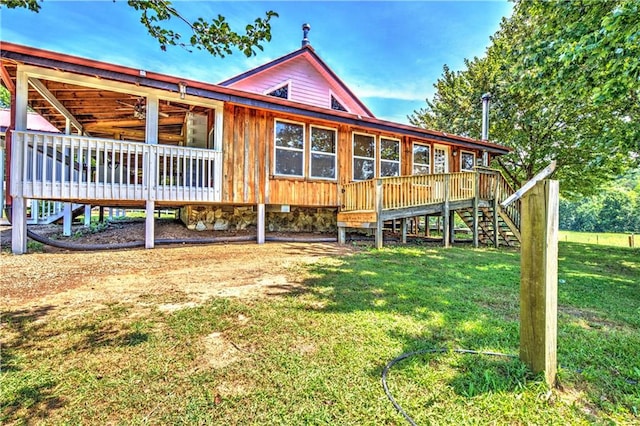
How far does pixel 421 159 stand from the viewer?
11.9m

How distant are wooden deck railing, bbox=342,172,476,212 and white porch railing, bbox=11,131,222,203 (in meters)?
3.77

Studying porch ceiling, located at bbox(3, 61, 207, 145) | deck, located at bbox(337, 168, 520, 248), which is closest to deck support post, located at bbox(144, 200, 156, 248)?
porch ceiling, located at bbox(3, 61, 207, 145)

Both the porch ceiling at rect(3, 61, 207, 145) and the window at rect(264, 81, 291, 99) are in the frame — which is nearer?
the porch ceiling at rect(3, 61, 207, 145)

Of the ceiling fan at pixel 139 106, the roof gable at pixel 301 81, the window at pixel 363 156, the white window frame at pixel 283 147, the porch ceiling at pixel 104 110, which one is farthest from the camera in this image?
the roof gable at pixel 301 81

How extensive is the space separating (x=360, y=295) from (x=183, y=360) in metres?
2.18

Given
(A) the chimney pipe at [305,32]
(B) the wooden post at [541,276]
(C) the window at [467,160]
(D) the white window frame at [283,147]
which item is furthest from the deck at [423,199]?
(A) the chimney pipe at [305,32]

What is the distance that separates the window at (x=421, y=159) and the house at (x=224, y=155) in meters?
0.05

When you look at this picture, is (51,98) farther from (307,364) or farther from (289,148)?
→ (307,364)

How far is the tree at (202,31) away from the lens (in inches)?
135

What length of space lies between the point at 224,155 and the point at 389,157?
5980 mm

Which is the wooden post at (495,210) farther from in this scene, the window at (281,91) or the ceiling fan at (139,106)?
the ceiling fan at (139,106)

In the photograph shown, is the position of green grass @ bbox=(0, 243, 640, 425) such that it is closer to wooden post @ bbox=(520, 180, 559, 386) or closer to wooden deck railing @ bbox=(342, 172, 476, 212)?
wooden post @ bbox=(520, 180, 559, 386)

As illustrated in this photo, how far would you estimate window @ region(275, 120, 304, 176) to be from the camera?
8.80m

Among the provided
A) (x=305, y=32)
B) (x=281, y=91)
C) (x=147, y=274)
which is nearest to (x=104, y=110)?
(x=281, y=91)
